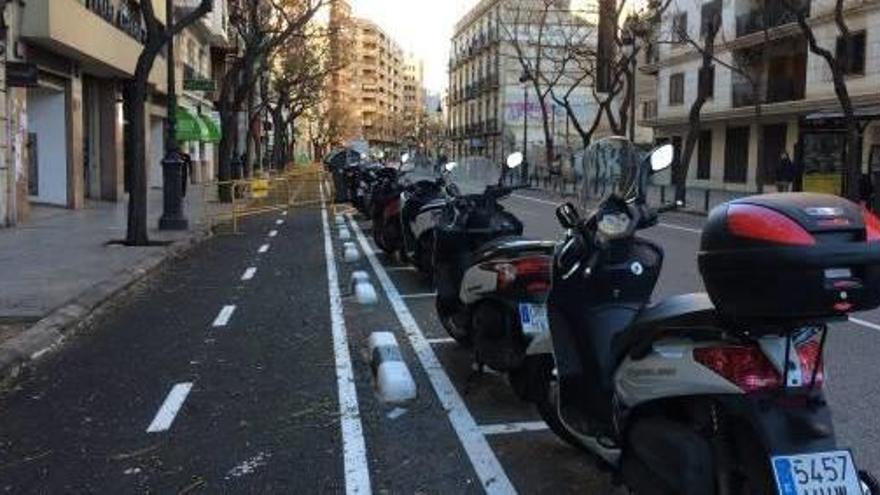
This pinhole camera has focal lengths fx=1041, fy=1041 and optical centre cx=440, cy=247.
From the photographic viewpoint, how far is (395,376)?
682cm

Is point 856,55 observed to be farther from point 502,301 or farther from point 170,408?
point 170,408

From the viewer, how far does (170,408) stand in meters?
6.62

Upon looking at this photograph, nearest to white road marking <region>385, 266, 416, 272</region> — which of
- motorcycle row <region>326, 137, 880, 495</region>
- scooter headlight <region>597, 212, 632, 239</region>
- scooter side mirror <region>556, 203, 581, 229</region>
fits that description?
motorcycle row <region>326, 137, 880, 495</region>

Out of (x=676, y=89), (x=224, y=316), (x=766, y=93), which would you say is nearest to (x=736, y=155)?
(x=766, y=93)

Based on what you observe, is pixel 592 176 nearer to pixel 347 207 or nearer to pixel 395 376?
pixel 395 376

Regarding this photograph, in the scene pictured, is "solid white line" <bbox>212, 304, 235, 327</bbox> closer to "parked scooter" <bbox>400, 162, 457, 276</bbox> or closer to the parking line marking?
"parked scooter" <bbox>400, 162, 457, 276</bbox>

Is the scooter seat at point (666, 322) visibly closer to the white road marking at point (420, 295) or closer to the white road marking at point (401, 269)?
the white road marking at point (420, 295)

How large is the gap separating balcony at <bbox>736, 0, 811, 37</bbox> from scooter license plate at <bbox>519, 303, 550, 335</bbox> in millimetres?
34843

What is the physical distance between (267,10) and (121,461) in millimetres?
30793

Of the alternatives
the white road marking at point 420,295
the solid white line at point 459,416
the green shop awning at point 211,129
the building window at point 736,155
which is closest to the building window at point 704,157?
the building window at point 736,155

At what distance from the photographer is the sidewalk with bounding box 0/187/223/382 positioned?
9.26 metres

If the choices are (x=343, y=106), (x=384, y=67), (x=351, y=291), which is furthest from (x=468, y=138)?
(x=351, y=291)

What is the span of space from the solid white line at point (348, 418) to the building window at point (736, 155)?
39071 millimetres

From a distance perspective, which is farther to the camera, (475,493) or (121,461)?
(121,461)
